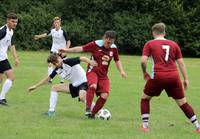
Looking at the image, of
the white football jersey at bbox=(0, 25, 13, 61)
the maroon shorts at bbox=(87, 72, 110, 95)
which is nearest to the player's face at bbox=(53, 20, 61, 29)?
the white football jersey at bbox=(0, 25, 13, 61)

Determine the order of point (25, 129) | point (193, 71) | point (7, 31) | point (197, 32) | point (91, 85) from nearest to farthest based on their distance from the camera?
1. point (25, 129)
2. point (91, 85)
3. point (7, 31)
4. point (193, 71)
5. point (197, 32)

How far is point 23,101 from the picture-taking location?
43.9 feet

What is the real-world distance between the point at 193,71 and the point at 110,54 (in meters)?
14.2

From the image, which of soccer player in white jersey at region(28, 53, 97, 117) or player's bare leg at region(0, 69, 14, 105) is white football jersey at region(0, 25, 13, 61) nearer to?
player's bare leg at region(0, 69, 14, 105)

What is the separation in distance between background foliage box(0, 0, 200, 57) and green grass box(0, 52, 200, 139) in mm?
22452

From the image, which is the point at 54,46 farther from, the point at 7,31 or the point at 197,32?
the point at 197,32

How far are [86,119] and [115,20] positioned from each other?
2969cm

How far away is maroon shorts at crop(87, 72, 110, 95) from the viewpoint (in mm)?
11164

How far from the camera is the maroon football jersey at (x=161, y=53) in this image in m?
9.38

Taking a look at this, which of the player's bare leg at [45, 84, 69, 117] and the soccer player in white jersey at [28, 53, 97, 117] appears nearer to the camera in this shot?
the player's bare leg at [45, 84, 69, 117]

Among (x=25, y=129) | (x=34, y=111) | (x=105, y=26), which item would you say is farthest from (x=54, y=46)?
(x=105, y=26)

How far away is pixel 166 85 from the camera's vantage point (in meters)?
9.45

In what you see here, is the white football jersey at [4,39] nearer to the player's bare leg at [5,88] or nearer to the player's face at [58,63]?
the player's bare leg at [5,88]

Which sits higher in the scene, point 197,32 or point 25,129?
point 25,129
